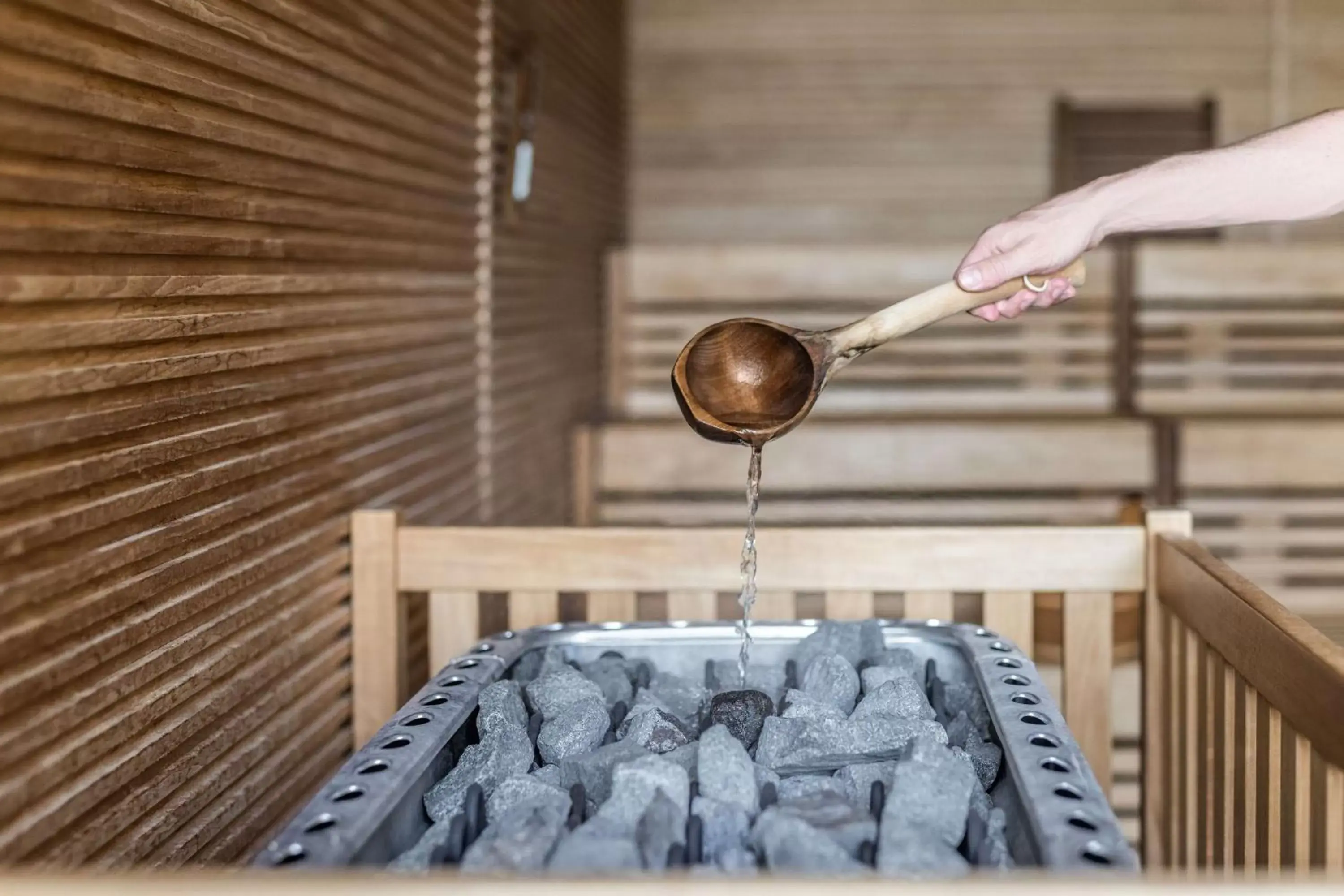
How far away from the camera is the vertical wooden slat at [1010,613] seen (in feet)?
7.00

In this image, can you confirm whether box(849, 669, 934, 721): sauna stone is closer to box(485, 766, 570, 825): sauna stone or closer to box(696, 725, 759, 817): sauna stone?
box(696, 725, 759, 817): sauna stone

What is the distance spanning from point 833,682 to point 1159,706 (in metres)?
0.72

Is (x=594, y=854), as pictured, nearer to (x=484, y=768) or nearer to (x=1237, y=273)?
(x=484, y=768)

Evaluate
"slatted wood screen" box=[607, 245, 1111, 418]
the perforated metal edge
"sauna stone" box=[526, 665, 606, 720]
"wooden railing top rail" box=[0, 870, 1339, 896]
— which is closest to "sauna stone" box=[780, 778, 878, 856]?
the perforated metal edge

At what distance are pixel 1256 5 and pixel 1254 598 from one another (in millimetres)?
3918

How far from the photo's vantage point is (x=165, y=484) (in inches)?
57.5

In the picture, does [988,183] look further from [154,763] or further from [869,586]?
[154,763]

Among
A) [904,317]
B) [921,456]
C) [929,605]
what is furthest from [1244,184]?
[921,456]

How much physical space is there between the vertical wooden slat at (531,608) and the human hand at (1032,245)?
2.57 feet

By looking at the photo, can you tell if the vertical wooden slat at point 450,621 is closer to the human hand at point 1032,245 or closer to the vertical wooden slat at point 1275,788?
the human hand at point 1032,245

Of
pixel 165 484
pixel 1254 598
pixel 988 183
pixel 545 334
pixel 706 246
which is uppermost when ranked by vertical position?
pixel 988 183

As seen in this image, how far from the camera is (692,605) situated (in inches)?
84.7

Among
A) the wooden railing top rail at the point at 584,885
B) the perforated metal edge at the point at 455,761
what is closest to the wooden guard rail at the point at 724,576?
the perforated metal edge at the point at 455,761

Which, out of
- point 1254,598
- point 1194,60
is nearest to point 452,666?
point 1254,598
